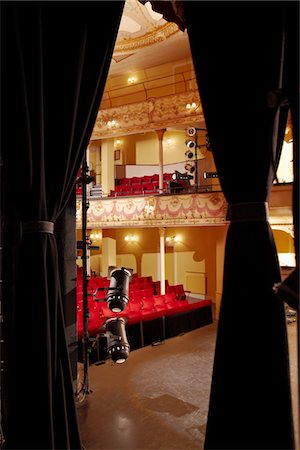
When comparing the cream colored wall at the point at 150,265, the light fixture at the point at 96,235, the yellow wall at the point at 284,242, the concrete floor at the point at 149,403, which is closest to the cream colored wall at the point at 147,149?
the light fixture at the point at 96,235

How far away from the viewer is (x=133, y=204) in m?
10.6

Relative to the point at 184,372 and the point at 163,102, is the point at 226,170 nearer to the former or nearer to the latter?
the point at 184,372

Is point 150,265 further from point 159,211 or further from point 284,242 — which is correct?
point 284,242

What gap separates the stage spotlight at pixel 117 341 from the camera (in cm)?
382

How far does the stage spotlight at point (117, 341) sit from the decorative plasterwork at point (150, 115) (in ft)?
22.9

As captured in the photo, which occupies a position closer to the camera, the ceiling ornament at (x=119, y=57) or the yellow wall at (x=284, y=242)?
the yellow wall at (x=284, y=242)

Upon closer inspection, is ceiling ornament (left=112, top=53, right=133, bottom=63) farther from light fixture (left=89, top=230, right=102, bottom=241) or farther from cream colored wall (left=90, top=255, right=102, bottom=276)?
cream colored wall (left=90, top=255, right=102, bottom=276)

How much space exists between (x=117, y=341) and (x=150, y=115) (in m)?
8.03

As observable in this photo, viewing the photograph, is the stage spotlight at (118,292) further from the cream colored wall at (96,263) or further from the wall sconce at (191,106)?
the cream colored wall at (96,263)

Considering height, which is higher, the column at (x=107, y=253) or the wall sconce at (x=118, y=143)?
the wall sconce at (x=118, y=143)

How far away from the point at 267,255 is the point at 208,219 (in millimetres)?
7473

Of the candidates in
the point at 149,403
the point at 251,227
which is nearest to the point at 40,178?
the point at 251,227

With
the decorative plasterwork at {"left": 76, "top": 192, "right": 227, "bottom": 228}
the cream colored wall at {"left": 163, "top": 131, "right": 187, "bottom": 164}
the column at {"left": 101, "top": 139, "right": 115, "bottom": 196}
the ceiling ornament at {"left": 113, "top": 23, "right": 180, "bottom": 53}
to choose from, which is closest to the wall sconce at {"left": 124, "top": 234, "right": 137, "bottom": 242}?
the column at {"left": 101, "top": 139, "right": 115, "bottom": 196}

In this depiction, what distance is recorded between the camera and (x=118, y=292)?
3.75 metres
